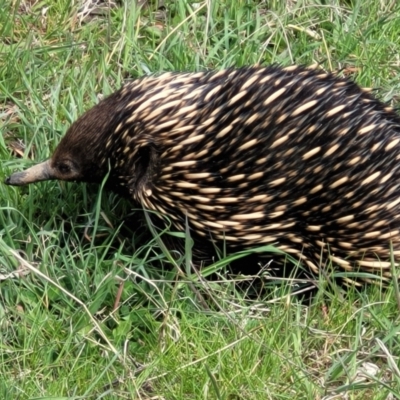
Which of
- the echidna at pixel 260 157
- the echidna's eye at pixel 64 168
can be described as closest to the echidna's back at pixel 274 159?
the echidna at pixel 260 157

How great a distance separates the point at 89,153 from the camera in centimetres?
312

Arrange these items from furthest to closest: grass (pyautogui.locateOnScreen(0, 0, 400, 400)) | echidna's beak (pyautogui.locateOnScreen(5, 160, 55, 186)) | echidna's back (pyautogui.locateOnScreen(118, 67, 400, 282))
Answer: echidna's beak (pyautogui.locateOnScreen(5, 160, 55, 186)) → echidna's back (pyautogui.locateOnScreen(118, 67, 400, 282)) → grass (pyautogui.locateOnScreen(0, 0, 400, 400))

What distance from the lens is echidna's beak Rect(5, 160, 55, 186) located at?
3148mm

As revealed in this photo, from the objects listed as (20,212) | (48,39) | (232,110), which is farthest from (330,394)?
(48,39)

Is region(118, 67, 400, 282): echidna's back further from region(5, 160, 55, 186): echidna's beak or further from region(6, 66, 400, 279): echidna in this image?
region(5, 160, 55, 186): echidna's beak

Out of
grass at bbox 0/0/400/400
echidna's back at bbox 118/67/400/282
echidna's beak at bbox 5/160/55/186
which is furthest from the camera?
echidna's beak at bbox 5/160/55/186

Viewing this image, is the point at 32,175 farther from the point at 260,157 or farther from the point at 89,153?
the point at 260,157

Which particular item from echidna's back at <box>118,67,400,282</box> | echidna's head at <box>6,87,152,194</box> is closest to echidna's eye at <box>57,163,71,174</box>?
echidna's head at <box>6,87,152,194</box>

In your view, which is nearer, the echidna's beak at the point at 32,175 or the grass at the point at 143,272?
the grass at the point at 143,272

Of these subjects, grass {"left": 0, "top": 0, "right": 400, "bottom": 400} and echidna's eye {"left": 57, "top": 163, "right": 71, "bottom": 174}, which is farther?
echidna's eye {"left": 57, "top": 163, "right": 71, "bottom": 174}

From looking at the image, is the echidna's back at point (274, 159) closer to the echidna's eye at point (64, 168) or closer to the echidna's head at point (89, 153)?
the echidna's head at point (89, 153)

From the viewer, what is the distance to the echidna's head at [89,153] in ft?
10.1

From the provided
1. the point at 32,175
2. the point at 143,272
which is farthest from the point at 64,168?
the point at 143,272

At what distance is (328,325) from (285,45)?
1552 mm
